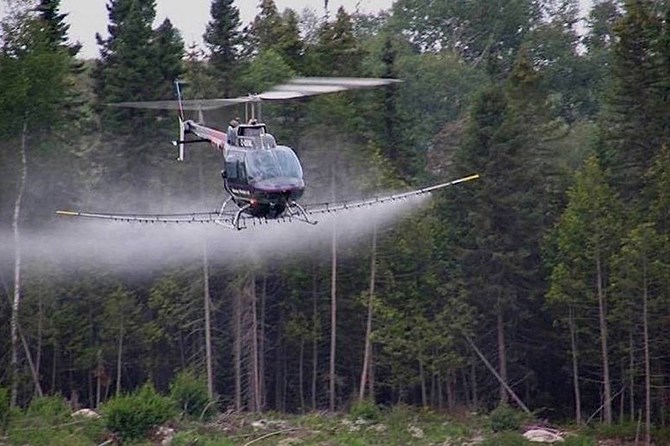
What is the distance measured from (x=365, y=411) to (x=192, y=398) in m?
4.64

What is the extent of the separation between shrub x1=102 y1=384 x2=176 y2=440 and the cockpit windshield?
443 inches

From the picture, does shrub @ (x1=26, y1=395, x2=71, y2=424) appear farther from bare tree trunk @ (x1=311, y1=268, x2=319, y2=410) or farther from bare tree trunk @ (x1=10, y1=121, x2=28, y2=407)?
bare tree trunk @ (x1=311, y1=268, x2=319, y2=410)

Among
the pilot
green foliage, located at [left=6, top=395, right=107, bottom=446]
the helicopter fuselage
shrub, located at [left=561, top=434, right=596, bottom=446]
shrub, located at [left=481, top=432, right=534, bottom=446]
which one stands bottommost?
shrub, located at [left=561, top=434, right=596, bottom=446]

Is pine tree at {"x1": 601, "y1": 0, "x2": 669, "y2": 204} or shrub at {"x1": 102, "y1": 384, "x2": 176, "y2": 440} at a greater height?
pine tree at {"x1": 601, "y1": 0, "x2": 669, "y2": 204}

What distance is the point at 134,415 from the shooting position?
116 feet

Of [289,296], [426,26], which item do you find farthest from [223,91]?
[426,26]

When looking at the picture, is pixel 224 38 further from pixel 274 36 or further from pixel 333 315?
pixel 333 315

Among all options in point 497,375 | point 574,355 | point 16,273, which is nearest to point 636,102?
point 574,355

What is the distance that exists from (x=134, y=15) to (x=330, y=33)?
590 cm

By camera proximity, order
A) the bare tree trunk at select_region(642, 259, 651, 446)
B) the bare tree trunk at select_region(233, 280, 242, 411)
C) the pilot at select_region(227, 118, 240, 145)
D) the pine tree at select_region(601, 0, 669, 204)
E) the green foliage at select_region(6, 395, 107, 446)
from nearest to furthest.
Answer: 1. the pilot at select_region(227, 118, 240, 145)
2. the green foliage at select_region(6, 395, 107, 446)
3. the bare tree trunk at select_region(642, 259, 651, 446)
4. the pine tree at select_region(601, 0, 669, 204)
5. the bare tree trunk at select_region(233, 280, 242, 411)

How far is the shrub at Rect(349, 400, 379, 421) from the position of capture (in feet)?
131

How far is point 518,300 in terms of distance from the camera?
1668 inches

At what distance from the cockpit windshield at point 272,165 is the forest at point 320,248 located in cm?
1441

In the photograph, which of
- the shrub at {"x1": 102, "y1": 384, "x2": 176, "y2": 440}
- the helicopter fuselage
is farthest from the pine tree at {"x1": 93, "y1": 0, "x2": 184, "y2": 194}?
the helicopter fuselage
